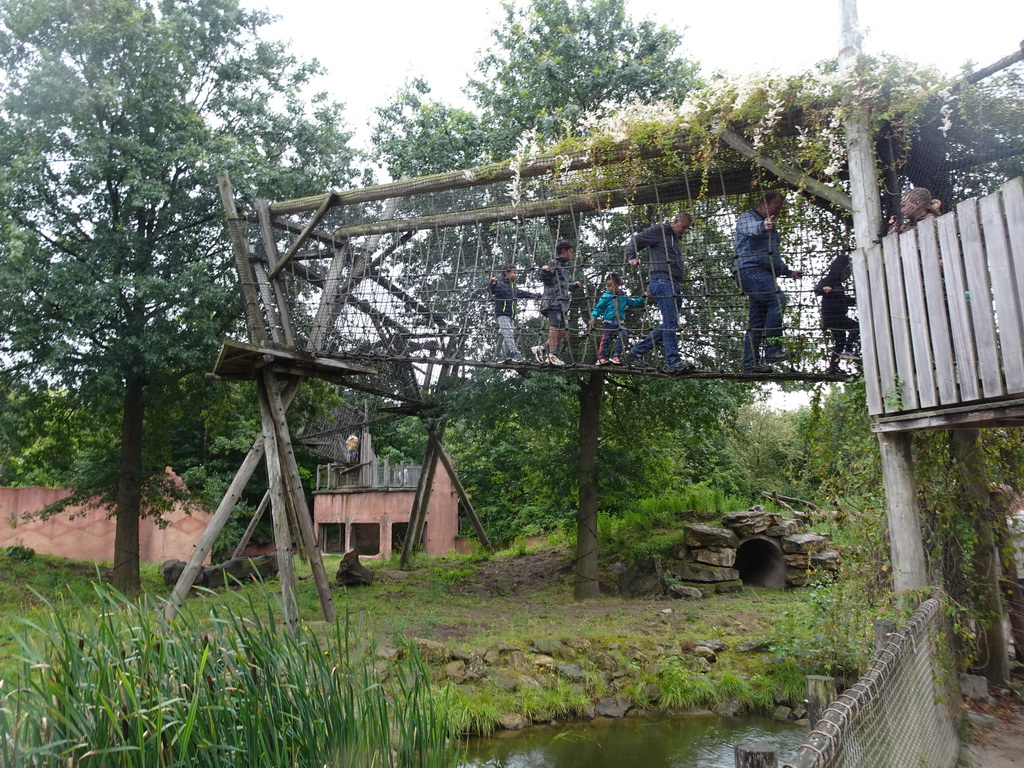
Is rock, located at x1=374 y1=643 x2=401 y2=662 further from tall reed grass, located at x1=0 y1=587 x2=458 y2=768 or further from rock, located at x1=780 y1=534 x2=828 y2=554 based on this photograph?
rock, located at x1=780 y1=534 x2=828 y2=554

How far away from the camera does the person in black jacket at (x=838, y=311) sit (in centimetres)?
608

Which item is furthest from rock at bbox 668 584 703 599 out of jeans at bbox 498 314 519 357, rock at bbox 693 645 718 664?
jeans at bbox 498 314 519 357

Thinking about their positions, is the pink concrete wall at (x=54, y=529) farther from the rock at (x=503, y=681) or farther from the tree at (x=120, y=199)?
the rock at (x=503, y=681)

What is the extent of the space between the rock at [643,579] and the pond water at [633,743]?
13.1 ft

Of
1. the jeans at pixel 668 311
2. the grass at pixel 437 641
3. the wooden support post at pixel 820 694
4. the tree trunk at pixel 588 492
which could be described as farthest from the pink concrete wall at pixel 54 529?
the wooden support post at pixel 820 694

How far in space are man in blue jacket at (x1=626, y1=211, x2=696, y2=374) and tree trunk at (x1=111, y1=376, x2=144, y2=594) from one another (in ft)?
Answer: 26.1

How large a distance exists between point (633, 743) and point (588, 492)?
192 inches

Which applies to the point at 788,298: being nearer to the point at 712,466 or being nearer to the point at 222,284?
the point at 222,284

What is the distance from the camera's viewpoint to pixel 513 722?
22.8 feet

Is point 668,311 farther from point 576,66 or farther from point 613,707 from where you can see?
point 576,66

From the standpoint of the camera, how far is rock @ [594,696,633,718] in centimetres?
729

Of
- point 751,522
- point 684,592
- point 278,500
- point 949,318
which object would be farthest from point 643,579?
point 949,318

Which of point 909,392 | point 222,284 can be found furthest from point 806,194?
point 222,284

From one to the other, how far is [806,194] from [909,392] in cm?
219
